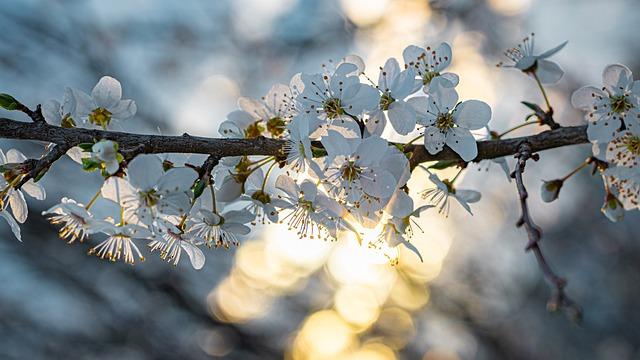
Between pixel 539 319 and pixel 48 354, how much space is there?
19.7ft

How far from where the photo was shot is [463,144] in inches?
58.4

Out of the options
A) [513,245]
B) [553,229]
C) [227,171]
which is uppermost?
[553,229]

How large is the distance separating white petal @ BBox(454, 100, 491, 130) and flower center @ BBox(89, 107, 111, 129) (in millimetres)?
864

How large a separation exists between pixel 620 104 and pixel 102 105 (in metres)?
1.28

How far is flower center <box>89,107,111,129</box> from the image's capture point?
5.38ft

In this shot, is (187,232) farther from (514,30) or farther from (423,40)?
(514,30)

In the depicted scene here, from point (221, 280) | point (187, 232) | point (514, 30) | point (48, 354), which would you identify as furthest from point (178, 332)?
point (187, 232)

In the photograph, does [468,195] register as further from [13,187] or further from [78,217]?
[13,187]

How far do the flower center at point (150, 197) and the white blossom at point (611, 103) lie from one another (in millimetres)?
981

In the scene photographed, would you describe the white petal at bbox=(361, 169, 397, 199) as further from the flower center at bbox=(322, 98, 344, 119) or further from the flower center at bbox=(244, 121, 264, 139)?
the flower center at bbox=(244, 121, 264, 139)

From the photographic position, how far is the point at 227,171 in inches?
61.2

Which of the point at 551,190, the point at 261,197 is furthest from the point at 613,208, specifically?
the point at 261,197

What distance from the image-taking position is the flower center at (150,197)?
1371mm

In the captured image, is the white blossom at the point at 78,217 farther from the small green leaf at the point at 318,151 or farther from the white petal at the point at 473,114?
the white petal at the point at 473,114
